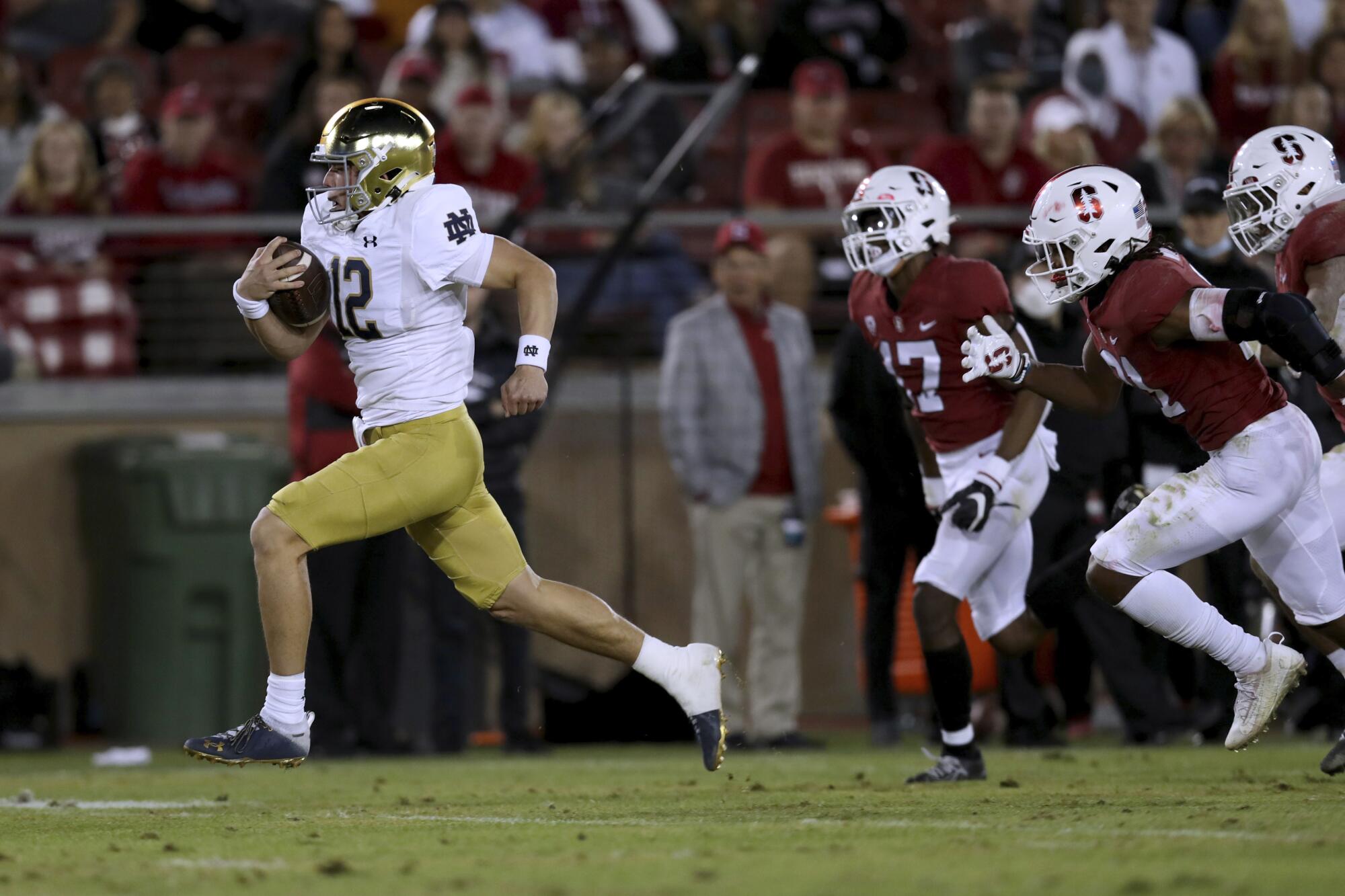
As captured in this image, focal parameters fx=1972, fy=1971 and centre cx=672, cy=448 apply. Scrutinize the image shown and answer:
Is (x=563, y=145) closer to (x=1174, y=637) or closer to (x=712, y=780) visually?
(x=712, y=780)

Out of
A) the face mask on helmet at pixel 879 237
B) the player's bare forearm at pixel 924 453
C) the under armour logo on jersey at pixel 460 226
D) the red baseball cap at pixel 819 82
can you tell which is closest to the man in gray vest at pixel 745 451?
the red baseball cap at pixel 819 82

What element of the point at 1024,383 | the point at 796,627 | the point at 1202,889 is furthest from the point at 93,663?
the point at 1202,889

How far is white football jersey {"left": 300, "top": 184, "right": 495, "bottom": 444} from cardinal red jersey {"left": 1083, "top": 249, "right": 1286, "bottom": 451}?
6.12 feet

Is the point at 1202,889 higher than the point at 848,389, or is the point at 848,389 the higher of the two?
the point at 848,389

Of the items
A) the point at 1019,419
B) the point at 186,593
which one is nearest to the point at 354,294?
the point at 1019,419

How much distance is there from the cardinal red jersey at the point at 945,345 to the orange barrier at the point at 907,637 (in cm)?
235

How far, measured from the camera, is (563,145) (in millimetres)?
10664

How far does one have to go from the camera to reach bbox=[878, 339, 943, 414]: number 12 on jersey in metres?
6.84

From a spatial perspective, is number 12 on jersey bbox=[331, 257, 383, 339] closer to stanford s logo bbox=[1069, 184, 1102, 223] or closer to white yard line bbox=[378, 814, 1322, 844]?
white yard line bbox=[378, 814, 1322, 844]

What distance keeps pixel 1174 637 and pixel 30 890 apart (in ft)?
11.3

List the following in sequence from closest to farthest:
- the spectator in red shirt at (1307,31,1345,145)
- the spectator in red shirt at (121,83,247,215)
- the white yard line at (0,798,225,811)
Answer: the white yard line at (0,798,225,811)
the spectator in red shirt at (121,83,247,215)
the spectator in red shirt at (1307,31,1345,145)

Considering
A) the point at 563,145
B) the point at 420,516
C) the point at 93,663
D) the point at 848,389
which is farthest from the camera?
the point at 563,145

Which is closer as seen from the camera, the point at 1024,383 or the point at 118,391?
the point at 1024,383

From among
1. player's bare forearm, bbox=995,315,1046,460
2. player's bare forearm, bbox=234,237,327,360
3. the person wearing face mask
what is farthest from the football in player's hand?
the person wearing face mask
